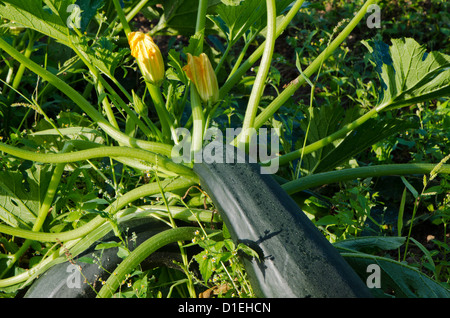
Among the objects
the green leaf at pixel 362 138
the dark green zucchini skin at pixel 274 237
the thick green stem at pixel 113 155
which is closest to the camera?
the dark green zucchini skin at pixel 274 237

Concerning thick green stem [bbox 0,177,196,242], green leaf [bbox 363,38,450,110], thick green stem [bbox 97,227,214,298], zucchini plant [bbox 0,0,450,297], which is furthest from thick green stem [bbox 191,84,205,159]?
green leaf [bbox 363,38,450,110]

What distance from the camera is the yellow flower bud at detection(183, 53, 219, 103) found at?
1.61m

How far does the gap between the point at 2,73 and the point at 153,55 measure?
118 cm

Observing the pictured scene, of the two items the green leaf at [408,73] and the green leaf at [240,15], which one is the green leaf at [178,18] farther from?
the green leaf at [408,73]

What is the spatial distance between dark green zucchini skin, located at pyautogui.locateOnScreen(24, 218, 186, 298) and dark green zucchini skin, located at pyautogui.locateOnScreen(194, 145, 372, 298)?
0.26m

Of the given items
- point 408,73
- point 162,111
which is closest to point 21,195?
point 162,111

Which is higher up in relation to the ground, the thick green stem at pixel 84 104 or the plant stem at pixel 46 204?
the thick green stem at pixel 84 104

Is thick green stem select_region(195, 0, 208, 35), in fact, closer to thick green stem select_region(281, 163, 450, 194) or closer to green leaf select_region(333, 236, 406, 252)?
thick green stem select_region(281, 163, 450, 194)

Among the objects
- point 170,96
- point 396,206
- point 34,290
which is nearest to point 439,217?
point 396,206

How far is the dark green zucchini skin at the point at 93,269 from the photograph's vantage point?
4.53ft

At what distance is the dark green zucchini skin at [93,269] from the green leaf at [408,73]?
2.92 ft

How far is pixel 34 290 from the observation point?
1.43m

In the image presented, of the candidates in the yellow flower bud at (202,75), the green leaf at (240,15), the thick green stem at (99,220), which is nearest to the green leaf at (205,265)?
the thick green stem at (99,220)

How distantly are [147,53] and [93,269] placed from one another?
2.23 ft
